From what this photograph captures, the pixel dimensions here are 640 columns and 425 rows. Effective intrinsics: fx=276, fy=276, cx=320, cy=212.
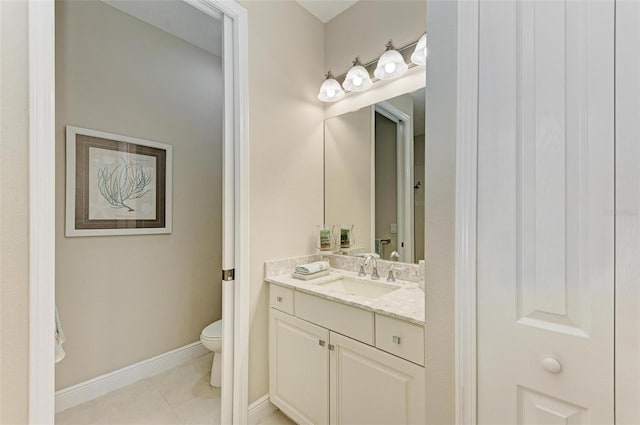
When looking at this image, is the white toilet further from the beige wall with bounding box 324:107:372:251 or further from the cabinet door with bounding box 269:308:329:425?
the beige wall with bounding box 324:107:372:251

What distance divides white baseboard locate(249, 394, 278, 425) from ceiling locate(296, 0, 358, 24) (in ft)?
8.87

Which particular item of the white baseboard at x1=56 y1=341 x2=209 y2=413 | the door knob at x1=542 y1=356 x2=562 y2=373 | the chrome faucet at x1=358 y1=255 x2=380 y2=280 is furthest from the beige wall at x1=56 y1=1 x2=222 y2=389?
the door knob at x1=542 y1=356 x2=562 y2=373

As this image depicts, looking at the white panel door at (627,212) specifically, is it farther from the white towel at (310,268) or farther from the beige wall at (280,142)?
the beige wall at (280,142)

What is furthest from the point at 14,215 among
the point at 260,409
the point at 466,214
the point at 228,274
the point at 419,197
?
the point at 419,197

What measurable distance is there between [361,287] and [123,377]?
189 cm

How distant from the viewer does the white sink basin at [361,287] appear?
5.38 feet

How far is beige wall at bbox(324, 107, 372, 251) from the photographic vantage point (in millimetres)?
1998

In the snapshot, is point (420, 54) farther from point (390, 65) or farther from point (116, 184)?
point (116, 184)

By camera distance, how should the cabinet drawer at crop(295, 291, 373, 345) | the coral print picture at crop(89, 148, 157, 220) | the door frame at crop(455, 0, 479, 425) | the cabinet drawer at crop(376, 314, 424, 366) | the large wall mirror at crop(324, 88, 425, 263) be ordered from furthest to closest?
1. the coral print picture at crop(89, 148, 157, 220)
2. the large wall mirror at crop(324, 88, 425, 263)
3. the cabinet drawer at crop(295, 291, 373, 345)
4. the cabinet drawer at crop(376, 314, 424, 366)
5. the door frame at crop(455, 0, 479, 425)

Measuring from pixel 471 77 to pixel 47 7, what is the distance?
1.42 m

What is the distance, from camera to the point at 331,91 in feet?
6.72

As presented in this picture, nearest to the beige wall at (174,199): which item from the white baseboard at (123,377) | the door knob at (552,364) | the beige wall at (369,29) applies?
the white baseboard at (123,377)

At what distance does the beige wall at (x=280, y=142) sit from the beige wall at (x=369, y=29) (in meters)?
0.13

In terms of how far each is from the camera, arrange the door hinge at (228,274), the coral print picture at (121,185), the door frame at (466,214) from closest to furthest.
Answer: the door frame at (466,214), the door hinge at (228,274), the coral print picture at (121,185)
